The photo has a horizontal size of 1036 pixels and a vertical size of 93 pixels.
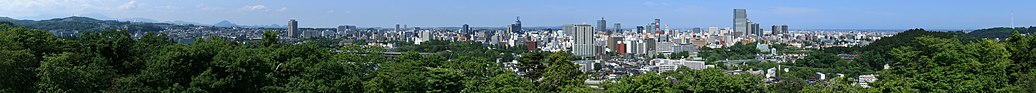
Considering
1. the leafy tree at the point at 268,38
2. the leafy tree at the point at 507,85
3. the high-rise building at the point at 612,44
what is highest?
the leafy tree at the point at 268,38

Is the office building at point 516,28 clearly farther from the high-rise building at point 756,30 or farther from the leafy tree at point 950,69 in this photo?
the leafy tree at point 950,69

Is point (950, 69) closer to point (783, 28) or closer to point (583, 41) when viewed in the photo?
point (583, 41)

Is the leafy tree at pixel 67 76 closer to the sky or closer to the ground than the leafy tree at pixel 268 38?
closer to the ground

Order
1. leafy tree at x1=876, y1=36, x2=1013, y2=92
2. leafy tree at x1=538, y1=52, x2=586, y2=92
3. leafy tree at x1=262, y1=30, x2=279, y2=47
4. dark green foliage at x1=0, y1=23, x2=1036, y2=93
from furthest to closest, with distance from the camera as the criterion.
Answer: leafy tree at x1=538, y1=52, x2=586, y2=92 < leafy tree at x1=262, y1=30, x2=279, y2=47 < leafy tree at x1=876, y1=36, x2=1013, y2=92 < dark green foliage at x1=0, y1=23, x2=1036, y2=93

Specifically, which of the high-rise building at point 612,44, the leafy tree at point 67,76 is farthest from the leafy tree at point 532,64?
the high-rise building at point 612,44

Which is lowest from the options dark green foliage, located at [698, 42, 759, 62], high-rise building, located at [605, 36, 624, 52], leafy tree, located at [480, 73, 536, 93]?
dark green foliage, located at [698, 42, 759, 62]

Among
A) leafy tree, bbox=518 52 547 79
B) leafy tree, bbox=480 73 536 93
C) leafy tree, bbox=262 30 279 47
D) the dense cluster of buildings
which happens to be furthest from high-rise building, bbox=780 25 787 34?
leafy tree, bbox=480 73 536 93

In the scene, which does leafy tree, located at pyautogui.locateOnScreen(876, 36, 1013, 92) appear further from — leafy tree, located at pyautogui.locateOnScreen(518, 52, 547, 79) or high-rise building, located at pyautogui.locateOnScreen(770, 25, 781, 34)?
high-rise building, located at pyautogui.locateOnScreen(770, 25, 781, 34)
